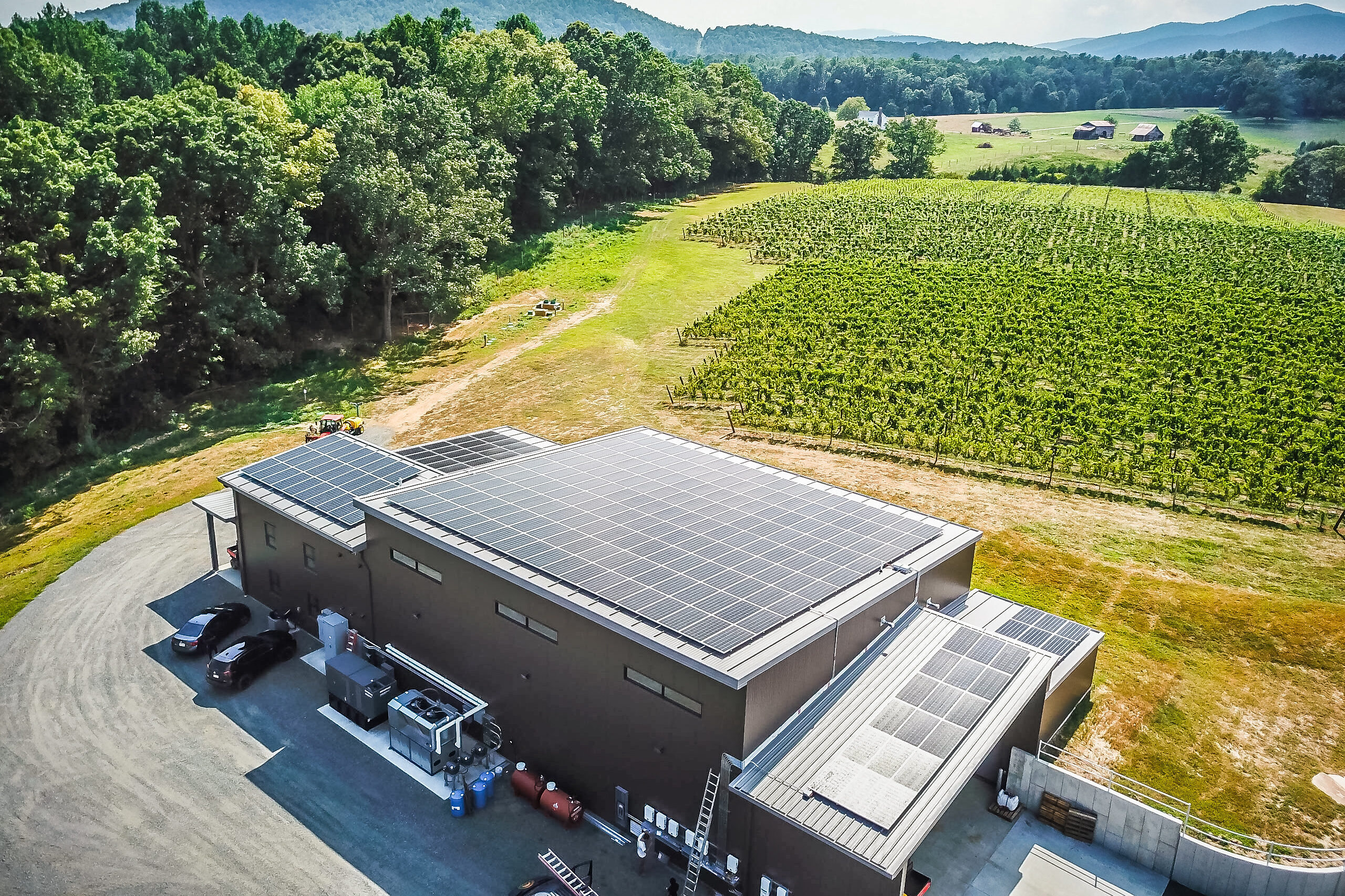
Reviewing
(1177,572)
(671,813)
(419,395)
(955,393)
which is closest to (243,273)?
(419,395)

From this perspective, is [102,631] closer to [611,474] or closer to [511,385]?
[611,474]

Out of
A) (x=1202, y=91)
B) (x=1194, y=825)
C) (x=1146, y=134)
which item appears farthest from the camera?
(x=1202, y=91)

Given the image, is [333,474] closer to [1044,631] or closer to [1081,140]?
[1044,631]

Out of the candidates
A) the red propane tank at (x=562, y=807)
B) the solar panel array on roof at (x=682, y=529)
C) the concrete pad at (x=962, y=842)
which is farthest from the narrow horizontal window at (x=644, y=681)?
the concrete pad at (x=962, y=842)

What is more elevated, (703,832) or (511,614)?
(511,614)

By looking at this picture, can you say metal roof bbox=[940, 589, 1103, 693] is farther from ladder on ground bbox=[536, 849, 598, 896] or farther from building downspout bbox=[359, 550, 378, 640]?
building downspout bbox=[359, 550, 378, 640]

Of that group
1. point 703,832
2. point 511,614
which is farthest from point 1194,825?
point 511,614

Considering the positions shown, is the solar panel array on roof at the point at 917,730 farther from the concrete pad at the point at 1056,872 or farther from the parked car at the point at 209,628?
the parked car at the point at 209,628
